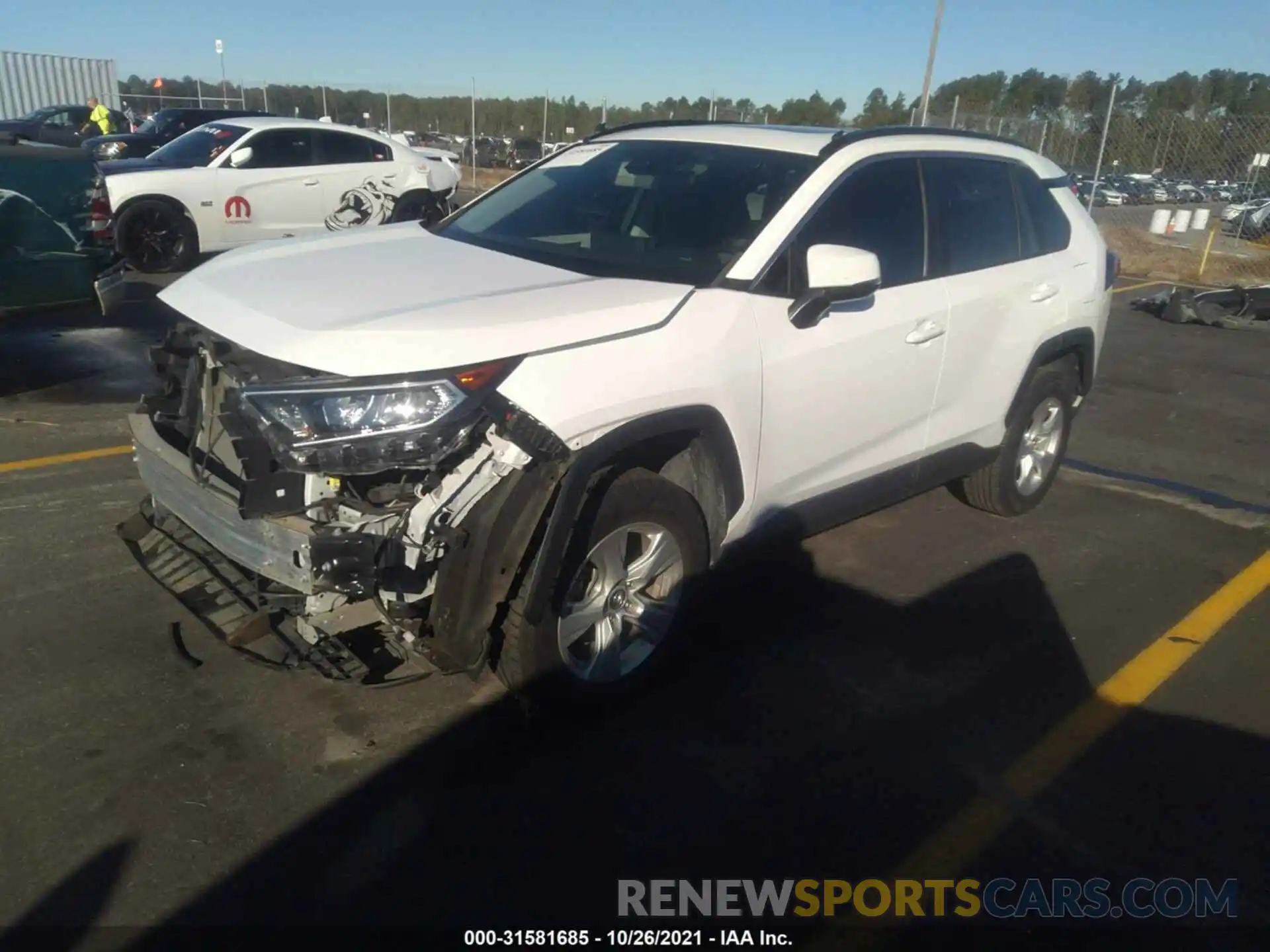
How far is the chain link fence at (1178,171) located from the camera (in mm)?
17453

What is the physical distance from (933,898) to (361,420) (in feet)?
6.79

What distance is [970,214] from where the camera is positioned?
4.70 m

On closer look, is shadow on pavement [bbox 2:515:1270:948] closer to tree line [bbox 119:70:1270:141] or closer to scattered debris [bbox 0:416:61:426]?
scattered debris [bbox 0:416:61:426]

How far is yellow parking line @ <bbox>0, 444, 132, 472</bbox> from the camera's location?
5.51 metres

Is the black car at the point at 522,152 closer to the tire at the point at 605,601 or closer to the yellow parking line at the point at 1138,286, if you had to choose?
the yellow parking line at the point at 1138,286

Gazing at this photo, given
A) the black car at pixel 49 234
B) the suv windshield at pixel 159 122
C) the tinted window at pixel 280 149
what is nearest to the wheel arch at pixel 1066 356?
the black car at pixel 49 234

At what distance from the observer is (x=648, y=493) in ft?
10.7

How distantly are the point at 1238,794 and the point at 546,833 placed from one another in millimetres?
2239

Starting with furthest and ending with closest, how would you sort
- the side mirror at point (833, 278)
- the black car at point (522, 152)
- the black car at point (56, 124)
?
the black car at point (522, 152)
the black car at point (56, 124)
the side mirror at point (833, 278)

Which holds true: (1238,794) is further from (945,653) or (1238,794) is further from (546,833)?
(546,833)

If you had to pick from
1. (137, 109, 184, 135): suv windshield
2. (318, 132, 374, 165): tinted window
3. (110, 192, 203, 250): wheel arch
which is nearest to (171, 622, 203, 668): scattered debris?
(110, 192, 203, 250): wheel arch

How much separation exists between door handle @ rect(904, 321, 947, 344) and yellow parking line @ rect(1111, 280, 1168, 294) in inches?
463

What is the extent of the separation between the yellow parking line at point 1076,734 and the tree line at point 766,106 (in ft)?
60.7

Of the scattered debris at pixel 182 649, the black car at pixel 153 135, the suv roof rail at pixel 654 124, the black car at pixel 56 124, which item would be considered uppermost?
the suv roof rail at pixel 654 124
